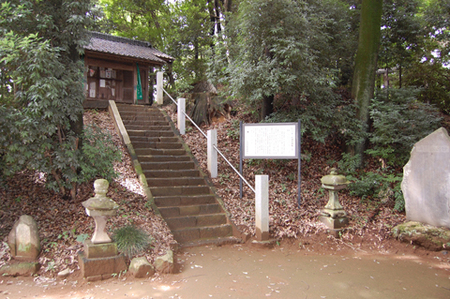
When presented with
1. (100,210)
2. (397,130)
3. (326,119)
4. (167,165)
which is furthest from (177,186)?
(397,130)

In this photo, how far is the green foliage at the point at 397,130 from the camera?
779 centimetres

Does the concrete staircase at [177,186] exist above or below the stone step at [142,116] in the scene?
below

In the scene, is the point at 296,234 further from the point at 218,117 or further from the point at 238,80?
the point at 218,117

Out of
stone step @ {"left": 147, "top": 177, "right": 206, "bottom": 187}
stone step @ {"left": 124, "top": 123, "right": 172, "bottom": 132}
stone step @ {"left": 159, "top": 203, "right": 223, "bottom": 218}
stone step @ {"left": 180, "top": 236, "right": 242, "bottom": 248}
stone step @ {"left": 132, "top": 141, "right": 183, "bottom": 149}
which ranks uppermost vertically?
stone step @ {"left": 124, "top": 123, "right": 172, "bottom": 132}

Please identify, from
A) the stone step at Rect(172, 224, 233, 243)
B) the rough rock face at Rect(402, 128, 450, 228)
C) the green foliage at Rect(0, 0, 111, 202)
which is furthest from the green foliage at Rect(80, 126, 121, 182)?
the rough rock face at Rect(402, 128, 450, 228)

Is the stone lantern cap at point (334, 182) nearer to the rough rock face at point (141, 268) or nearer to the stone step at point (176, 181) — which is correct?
the stone step at point (176, 181)

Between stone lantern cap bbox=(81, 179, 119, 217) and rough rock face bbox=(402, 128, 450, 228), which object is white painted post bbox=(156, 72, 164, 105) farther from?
rough rock face bbox=(402, 128, 450, 228)

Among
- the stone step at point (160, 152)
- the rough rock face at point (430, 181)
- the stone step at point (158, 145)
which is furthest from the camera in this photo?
the stone step at point (158, 145)

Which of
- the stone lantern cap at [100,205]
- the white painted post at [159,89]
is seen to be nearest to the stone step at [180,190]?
the stone lantern cap at [100,205]

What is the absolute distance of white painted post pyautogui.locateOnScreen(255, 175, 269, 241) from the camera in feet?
17.6

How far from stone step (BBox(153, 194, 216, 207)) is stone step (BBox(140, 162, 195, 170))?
1151 mm

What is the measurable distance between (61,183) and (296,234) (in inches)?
170

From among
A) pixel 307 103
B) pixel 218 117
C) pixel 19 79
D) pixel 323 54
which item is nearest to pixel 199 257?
pixel 19 79

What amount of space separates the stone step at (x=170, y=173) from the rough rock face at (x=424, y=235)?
4.41 metres
